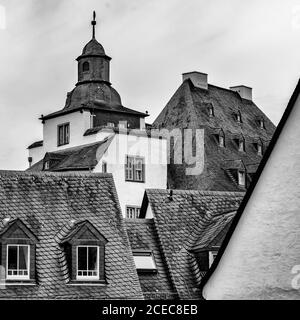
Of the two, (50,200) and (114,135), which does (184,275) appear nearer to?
(50,200)

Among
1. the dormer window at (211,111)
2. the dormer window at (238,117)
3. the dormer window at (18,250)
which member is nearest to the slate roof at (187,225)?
the dormer window at (18,250)

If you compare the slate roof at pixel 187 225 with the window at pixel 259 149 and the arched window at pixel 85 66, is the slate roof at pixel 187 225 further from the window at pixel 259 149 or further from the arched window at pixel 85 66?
the window at pixel 259 149

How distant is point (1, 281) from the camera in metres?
24.5

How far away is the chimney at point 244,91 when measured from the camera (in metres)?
69.6

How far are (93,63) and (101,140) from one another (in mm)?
6732

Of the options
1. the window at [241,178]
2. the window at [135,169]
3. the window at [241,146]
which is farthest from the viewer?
the window at [241,146]

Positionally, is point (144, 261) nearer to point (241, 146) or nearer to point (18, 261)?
point (18, 261)

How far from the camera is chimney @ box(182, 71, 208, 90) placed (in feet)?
222

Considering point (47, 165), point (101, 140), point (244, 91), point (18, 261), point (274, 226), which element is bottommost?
point (274, 226)

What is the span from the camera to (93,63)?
61031 millimetres

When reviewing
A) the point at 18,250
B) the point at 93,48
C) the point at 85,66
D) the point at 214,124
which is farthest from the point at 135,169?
the point at 18,250

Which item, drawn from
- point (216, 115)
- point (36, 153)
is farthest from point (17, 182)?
point (216, 115)

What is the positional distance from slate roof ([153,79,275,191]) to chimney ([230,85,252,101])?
40 cm

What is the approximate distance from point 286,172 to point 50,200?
14.9 m
